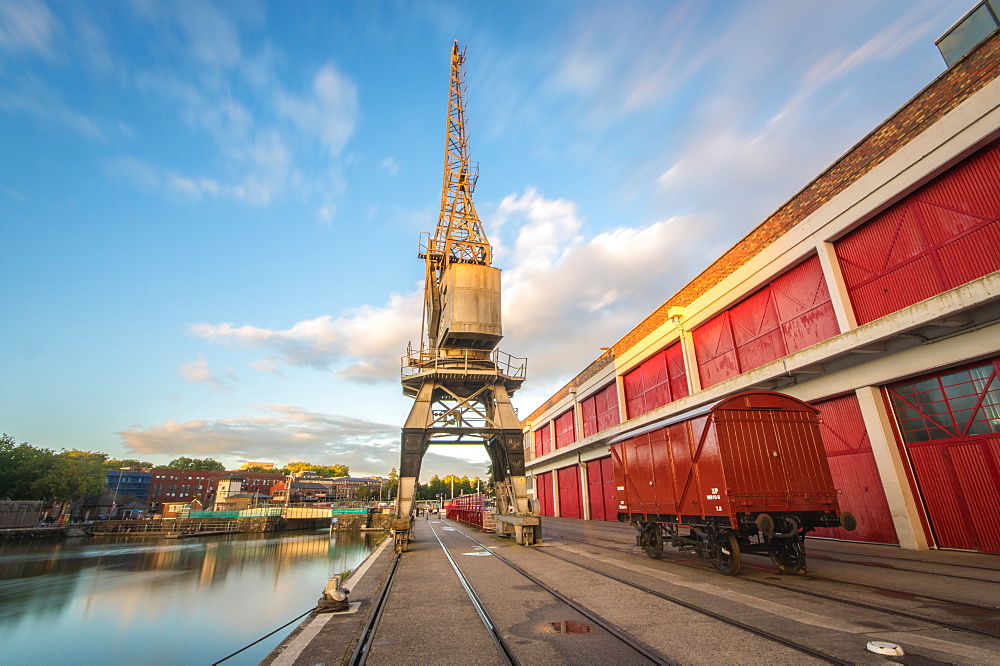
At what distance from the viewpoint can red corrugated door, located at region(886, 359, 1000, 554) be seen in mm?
10383

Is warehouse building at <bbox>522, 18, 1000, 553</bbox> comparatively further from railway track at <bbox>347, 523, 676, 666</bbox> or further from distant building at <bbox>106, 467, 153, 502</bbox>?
distant building at <bbox>106, 467, 153, 502</bbox>

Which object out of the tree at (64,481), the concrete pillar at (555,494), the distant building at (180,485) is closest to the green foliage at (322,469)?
the distant building at (180,485)

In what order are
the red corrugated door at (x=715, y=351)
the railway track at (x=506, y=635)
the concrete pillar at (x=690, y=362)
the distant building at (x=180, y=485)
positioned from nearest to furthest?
1. the railway track at (x=506, y=635)
2. the red corrugated door at (x=715, y=351)
3. the concrete pillar at (x=690, y=362)
4. the distant building at (x=180, y=485)

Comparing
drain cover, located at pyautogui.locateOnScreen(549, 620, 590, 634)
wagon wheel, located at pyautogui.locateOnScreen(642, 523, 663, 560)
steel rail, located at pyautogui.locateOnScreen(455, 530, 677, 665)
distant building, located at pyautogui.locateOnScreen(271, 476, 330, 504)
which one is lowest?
drain cover, located at pyautogui.locateOnScreen(549, 620, 590, 634)

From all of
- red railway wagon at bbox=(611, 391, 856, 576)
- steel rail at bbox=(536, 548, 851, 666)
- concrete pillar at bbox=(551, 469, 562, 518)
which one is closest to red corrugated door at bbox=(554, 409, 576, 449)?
concrete pillar at bbox=(551, 469, 562, 518)

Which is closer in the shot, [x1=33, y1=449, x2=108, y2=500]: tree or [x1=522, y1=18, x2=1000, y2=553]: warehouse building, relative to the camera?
[x1=522, y1=18, x2=1000, y2=553]: warehouse building

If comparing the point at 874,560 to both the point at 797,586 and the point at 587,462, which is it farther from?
the point at 587,462

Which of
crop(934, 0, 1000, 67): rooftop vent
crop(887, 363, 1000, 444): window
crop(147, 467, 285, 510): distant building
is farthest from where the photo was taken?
crop(147, 467, 285, 510): distant building

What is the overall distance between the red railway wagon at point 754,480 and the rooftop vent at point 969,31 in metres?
11.6

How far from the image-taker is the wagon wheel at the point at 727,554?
29.5ft

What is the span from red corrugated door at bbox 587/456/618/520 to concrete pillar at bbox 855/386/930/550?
17913mm

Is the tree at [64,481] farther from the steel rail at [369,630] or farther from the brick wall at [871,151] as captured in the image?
the brick wall at [871,151]

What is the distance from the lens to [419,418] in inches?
726

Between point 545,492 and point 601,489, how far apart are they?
14.3 metres
